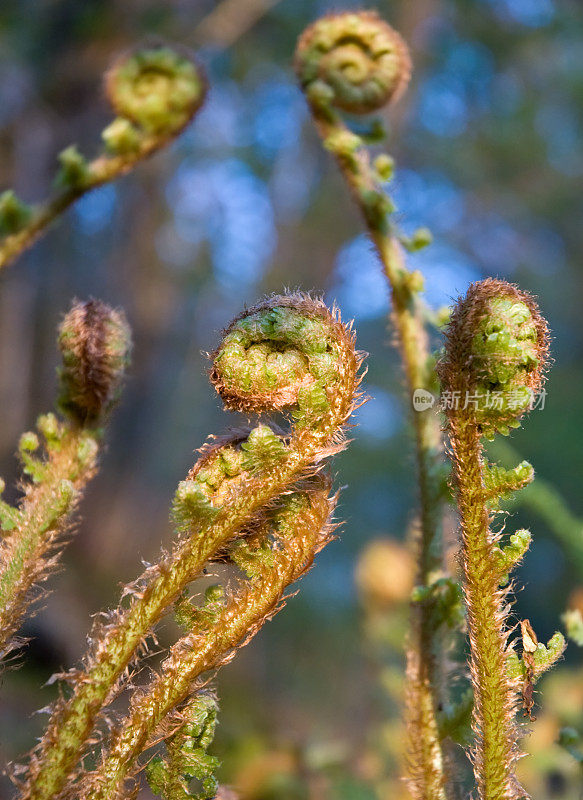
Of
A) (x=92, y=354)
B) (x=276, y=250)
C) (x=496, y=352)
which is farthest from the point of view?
(x=276, y=250)

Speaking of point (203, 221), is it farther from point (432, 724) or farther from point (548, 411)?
point (432, 724)

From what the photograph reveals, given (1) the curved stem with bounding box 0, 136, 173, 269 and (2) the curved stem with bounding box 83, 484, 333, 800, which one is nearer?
(2) the curved stem with bounding box 83, 484, 333, 800

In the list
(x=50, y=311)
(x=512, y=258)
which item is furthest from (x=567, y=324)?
(x=50, y=311)

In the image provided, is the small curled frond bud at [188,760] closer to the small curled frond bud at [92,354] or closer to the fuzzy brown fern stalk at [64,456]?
the fuzzy brown fern stalk at [64,456]

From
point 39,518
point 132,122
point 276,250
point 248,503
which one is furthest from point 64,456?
point 276,250

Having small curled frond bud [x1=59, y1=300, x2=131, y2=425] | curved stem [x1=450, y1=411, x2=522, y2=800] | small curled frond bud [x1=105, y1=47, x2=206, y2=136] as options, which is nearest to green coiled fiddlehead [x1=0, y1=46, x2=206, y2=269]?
small curled frond bud [x1=105, y1=47, x2=206, y2=136]

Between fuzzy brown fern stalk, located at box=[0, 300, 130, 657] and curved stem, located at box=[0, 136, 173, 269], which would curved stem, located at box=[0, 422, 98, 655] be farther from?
curved stem, located at box=[0, 136, 173, 269]

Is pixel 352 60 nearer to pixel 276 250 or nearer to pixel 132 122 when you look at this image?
pixel 132 122
